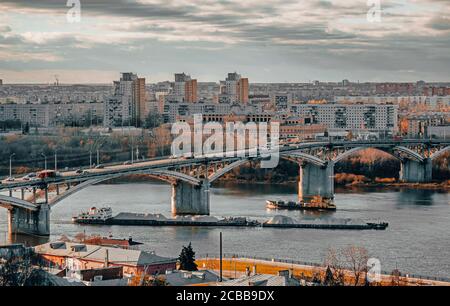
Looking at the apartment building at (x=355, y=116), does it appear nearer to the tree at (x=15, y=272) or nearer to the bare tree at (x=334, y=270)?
the bare tree at (x=334, y=270)

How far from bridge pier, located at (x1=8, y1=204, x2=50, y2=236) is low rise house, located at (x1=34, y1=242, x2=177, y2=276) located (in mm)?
1925

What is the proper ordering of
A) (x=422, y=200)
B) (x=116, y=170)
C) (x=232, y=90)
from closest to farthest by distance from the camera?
(x=116, y=170) → (x=422, y=200) → (x=232, y=90)

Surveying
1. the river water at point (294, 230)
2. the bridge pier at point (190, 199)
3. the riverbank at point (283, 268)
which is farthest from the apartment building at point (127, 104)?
the riverbank at point (283, 268)

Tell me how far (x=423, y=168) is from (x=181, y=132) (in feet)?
16.2

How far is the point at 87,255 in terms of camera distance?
713 centimetres

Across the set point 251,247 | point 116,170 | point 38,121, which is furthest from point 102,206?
point 38,121

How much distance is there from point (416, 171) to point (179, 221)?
6.03m

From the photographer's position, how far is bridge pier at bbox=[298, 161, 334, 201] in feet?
44.3

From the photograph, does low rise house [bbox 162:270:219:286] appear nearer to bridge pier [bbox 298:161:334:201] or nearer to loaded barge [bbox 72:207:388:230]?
loaded barge [bbox 72:207:388:230]

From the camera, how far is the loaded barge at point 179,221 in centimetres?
1011

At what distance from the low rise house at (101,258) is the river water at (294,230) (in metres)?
0.81

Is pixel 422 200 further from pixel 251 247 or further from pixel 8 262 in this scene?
pixel 8 262

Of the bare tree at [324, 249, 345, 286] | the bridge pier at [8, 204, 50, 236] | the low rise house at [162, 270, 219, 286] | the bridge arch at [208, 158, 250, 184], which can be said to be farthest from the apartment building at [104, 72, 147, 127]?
the low rise house at [162, 270, 219, 286]
